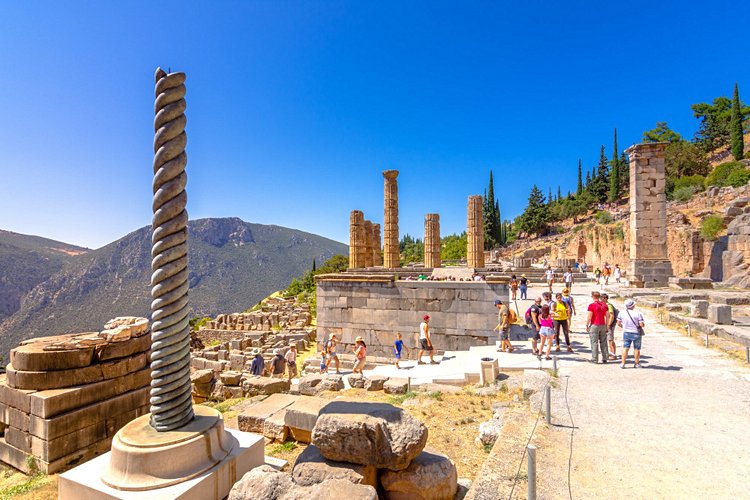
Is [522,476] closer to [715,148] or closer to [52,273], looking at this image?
[715,148]

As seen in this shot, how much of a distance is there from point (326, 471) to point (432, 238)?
2087 centimetres

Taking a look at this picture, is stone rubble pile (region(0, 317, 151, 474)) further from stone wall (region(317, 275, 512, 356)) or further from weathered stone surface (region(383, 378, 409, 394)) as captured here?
stone wall (region(317, 275, 512, 356))

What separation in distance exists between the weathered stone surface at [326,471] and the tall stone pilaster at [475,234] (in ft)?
65.8

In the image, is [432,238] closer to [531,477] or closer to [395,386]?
[395,386]

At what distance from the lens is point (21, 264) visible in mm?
74312

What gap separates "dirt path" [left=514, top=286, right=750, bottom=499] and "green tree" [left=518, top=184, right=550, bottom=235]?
2318 inches

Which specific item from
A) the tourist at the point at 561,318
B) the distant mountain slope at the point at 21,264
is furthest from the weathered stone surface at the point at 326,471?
the distant mountain slope at the point at 21,264

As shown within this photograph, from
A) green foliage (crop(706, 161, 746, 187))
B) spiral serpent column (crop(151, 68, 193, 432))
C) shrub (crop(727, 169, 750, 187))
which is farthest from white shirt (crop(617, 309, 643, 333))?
green foliage (crop(706, 161, 746, 187))

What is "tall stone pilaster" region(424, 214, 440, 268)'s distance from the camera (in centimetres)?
2370

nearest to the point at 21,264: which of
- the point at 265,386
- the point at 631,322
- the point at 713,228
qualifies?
the point at 265,386

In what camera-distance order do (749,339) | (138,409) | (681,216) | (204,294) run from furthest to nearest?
(204,294)
(681,216)
(749,339)
(138,409)

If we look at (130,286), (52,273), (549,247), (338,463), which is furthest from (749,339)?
(52,273)

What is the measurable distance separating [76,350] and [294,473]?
3.97 metres

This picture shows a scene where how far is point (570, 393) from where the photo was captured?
6.37 metres
